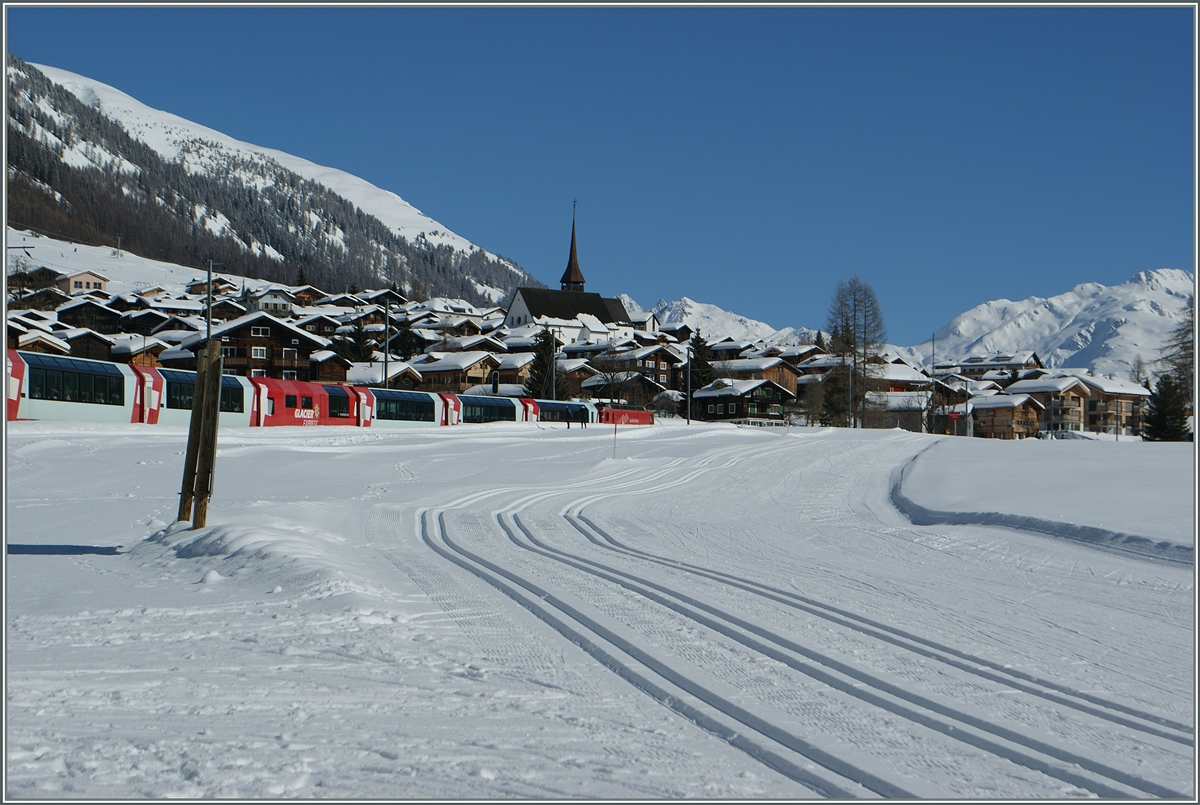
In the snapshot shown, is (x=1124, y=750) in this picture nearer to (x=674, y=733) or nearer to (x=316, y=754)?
(x=674, y=733)

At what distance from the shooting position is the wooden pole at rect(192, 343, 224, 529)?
11383 mm

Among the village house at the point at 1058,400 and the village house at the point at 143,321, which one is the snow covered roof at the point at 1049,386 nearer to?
the village house at the point at 1058,400

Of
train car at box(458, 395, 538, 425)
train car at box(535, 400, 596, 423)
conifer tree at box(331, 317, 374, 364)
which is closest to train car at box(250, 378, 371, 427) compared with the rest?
train car at box(458, 395, 538, 425)

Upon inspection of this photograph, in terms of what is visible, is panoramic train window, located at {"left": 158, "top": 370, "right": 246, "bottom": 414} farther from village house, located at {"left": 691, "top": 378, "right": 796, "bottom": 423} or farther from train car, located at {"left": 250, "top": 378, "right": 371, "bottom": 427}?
village house, located at {"left": 691, "top": 378, "right": 796, "bottom": 423}

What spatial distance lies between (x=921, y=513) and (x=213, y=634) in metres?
13.0

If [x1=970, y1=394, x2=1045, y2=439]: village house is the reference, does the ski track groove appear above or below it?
below

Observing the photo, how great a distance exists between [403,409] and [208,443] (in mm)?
35986

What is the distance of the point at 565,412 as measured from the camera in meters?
57.7

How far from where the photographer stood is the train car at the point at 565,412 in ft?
185

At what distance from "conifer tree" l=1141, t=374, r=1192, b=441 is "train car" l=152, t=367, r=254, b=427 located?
54.5 meters

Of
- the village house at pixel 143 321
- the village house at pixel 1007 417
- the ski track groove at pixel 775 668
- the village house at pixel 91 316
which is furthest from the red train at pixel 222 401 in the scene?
the village house at pixel 91 316

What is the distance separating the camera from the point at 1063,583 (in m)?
9.27

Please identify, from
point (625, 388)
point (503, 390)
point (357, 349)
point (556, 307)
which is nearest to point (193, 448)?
point (625, 388)

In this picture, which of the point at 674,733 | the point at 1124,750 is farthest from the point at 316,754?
the point at 1124,750
